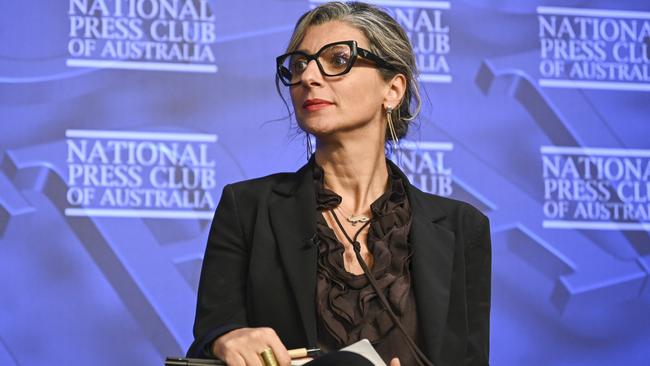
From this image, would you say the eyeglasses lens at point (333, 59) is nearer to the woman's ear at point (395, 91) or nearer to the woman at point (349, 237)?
the woman at point (349, 237)

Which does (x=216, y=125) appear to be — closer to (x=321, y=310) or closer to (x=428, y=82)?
(x=428, y=82)

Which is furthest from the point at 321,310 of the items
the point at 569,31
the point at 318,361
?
the point at 569,31

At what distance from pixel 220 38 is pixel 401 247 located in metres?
1.28

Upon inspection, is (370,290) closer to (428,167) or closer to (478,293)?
(478,293)

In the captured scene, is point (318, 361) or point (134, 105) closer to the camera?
point (318, 361)

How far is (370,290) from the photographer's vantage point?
183 cm

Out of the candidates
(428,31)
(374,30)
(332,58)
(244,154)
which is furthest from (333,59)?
(428,31)

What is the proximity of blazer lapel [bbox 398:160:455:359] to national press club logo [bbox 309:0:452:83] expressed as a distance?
1140mm

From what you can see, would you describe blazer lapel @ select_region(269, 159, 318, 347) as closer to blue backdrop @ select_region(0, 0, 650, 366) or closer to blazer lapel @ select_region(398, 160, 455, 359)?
blazer lapel @ select_region(398, 160, 455, 359)

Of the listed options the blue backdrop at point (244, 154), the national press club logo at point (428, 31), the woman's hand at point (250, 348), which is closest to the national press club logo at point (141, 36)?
the blue backdrop at point (244, 154)

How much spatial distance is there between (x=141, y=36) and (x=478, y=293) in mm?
1415

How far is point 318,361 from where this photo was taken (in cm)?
140

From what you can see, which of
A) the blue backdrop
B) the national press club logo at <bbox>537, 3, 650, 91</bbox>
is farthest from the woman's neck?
the national press club logo at <bbox>537, 3, 650, 91</bbox>

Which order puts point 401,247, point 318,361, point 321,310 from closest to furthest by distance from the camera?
point 318,361
point 321,310
point 401,247
